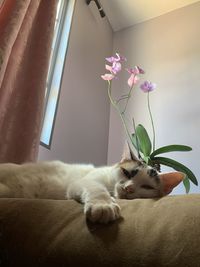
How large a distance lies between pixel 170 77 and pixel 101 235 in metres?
1.80

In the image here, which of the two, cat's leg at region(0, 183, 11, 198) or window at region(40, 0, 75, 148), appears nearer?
cat's leg at region(0, 183, 11, 198)

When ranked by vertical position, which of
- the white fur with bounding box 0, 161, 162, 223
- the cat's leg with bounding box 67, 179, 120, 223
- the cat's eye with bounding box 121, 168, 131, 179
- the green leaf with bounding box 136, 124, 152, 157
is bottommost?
the cat's leg with bounding box 67, 179, 120, 223

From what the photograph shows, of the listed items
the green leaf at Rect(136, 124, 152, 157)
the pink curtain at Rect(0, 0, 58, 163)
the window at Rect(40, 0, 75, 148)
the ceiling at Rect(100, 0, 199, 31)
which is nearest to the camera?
the pink curtain at Rect(0, 0, 58, 163)

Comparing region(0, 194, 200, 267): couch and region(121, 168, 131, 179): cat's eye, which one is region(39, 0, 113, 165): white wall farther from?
region(0, 194, 200, 267): couch

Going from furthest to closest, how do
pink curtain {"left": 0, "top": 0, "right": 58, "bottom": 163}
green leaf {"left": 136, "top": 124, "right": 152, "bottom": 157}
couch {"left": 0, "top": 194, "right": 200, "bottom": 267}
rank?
green leaf {"left": 136, "top": 124, "right": 152, "bottom": 157} < pink curtain {"left": 0, "top": 0, "right": 58, "bottom": 163} < couch {"left": 0, "top": 194, "right": 200, "bottom": 267}

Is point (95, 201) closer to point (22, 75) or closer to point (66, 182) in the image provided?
point (66, 182)

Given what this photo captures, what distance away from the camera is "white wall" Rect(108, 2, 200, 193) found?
6.70ft

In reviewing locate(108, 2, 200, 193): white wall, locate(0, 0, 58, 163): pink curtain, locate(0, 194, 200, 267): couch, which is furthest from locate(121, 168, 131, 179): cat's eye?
locate(108, 2, 200, 193): white wall

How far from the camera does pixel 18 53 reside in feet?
4.81

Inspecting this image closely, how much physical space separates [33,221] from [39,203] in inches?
2.2

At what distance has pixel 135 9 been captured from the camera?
98.3 inches

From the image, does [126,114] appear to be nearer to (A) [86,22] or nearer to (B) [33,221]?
(A) [86,22]

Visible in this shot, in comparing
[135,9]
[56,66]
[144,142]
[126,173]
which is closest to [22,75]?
[56,66]

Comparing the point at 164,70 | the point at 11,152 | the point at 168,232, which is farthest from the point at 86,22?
the point at 168,232
